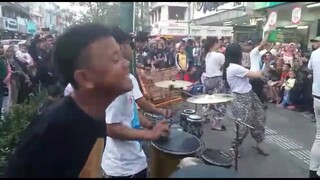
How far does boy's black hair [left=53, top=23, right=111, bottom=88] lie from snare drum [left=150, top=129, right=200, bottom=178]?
1439 mm

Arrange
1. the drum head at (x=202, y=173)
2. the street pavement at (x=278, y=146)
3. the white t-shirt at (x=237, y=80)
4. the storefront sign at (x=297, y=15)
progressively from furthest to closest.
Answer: the storefront sign at (x=297, y=15)
the white t-shirt at (x=237, y=80)
the street pavement at (x=278, y=146)
the drum head at (x=202, y=173)

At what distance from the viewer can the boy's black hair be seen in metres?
1.21

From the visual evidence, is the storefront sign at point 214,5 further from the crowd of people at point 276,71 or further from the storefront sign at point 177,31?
the storefront sign at point 177,31

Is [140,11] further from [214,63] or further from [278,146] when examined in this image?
[278,146]

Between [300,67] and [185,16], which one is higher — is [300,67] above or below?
below

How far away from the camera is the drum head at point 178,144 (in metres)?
2.61

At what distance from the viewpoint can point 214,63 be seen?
710 cm

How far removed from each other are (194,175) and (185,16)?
1229 inches

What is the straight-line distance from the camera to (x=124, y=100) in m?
2.15

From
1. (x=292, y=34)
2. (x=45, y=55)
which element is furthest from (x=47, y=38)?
(x=292, y=34)

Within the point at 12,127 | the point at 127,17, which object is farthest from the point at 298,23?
the point at 12,127

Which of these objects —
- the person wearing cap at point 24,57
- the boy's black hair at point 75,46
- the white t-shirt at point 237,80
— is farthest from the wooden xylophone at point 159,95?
the person wearing cap at point 24,57

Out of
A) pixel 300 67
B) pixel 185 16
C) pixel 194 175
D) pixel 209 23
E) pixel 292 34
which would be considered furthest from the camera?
pixel 185 16

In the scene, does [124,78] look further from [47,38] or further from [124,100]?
[47,38]
